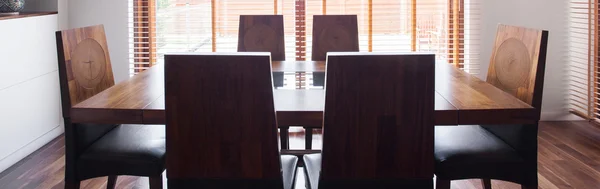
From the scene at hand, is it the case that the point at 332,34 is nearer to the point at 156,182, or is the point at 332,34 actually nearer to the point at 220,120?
the point at 156,182

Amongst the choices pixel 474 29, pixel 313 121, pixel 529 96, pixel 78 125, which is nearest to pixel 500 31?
pixel 529 96

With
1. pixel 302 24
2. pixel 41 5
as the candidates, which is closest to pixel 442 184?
pixel 302 24

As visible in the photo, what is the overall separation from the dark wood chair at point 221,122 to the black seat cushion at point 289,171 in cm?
10

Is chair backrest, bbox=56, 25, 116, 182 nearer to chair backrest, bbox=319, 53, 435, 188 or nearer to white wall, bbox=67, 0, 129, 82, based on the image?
chair backrest, bbox=319, 53, 435, 188

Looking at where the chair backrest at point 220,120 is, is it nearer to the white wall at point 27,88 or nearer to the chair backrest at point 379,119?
the chair backrest at point 379,119

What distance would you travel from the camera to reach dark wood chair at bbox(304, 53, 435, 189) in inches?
69.2

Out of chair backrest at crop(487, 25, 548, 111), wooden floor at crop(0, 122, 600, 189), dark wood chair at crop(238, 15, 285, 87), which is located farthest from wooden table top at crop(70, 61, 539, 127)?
dark wood chair at crop(238, 15, 285, 87)

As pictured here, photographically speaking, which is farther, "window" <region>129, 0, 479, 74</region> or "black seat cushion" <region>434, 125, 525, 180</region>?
"window" <region>129, 0, 479, 74</region>

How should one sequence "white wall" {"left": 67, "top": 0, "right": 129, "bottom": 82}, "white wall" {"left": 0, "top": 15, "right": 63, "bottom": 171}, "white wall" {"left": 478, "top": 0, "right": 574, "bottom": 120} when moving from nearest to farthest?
"white wall" {"left": 0, "top": 15, "right": 63, "bottom": 171}
"white wall" {"left": 67, "top": 0, "right": 129, "bottom": 82}
"white wall" {"left": 478, "top": 0, "right": 574, "bottom": 120}

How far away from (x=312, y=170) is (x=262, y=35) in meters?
1.84

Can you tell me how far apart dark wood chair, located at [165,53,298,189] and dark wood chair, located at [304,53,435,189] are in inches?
6.4

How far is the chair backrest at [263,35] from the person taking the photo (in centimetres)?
390

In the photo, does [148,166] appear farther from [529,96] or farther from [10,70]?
[10,70]

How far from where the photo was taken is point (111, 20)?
189 inches
